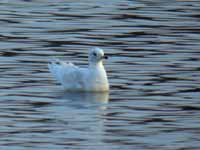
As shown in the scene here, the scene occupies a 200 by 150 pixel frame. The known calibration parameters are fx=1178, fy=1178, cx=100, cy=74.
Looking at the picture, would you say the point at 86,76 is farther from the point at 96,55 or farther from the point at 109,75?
the point at 109,75

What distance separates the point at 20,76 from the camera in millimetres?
19359

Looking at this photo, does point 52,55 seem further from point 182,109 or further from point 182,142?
point 182,142

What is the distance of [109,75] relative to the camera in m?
19.8

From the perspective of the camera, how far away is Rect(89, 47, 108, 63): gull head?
1858 centimetres

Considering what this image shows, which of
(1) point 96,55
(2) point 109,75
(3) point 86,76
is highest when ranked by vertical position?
(1) point 96,55

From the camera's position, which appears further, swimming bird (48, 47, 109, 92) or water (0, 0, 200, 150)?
swimming bird (48, 47, 109, 92)

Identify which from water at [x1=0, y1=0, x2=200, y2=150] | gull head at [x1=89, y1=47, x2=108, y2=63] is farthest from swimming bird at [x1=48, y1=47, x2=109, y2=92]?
water at [x1=0, y1=0, x2=200, y2=150]

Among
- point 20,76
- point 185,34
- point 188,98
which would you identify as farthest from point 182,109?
point 185,34

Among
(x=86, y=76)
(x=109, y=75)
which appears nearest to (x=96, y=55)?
(x=86, y=76)

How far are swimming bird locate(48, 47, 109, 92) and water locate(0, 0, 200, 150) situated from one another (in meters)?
0.18

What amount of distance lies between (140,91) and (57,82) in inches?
67.7

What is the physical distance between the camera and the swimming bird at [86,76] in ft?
60.4

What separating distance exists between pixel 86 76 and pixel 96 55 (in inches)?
14.7

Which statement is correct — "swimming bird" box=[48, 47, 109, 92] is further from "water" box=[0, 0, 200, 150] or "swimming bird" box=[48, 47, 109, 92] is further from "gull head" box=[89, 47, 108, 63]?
"water" box=[0, 0, 200, 150]
